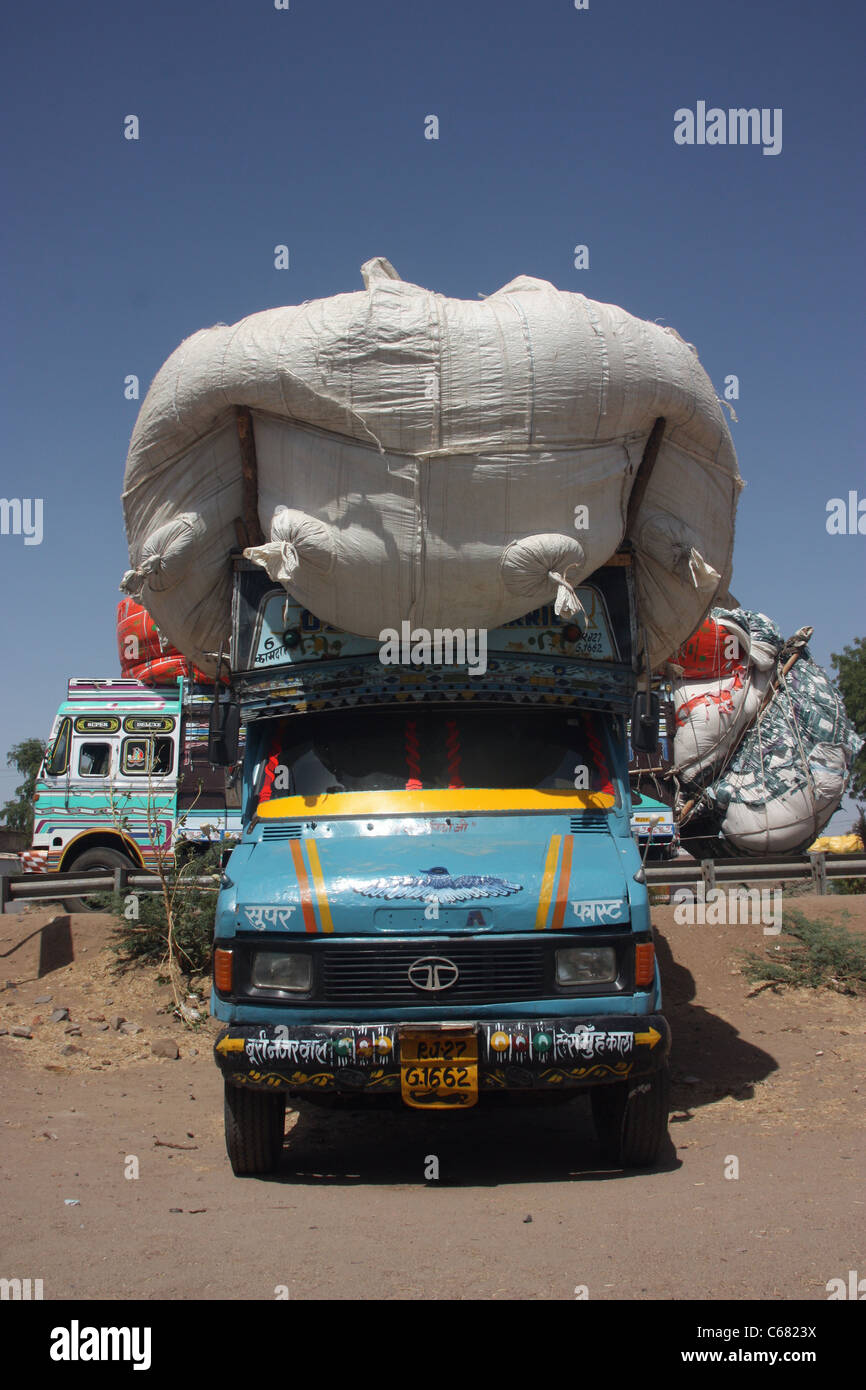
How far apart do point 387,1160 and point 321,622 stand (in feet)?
9.42

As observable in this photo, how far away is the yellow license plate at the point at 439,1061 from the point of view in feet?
14.4

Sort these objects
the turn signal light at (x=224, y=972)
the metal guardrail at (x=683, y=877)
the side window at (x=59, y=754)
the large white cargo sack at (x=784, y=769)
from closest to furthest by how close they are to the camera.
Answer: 1. the turn signal light at (x=224, y=972)
2. the metal guardrail at (x=683, y=877)
3. the side window at (x=59, y=754)
4. the large white cargo sack at (x=784, y=769)

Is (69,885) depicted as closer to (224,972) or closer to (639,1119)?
(224,972)

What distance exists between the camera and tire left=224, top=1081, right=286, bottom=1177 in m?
4.79

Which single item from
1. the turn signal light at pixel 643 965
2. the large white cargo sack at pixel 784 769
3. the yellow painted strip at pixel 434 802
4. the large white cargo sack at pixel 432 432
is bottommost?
the large white cargo sack at pixel 784 769

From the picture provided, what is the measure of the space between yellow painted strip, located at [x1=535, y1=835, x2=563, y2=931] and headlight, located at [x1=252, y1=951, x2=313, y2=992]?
1028 millimetres

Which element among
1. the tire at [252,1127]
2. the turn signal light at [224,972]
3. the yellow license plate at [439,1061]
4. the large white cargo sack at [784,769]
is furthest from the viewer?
the large white cargo sack at [784,769]

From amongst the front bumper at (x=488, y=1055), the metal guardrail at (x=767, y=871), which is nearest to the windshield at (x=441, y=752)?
the front bumper at (x=488, y=1055)

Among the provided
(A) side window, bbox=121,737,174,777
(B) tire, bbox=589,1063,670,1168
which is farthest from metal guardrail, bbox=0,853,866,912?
(B) tire, bbox=589,1063,670,1168

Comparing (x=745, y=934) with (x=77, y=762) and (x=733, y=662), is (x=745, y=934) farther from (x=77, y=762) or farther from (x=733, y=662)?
(x=77, y=762)

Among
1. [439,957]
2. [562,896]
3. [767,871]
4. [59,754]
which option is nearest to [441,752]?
[562,896]

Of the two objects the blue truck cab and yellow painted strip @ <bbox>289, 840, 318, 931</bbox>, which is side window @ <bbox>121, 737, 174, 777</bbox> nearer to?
the blue truck cab

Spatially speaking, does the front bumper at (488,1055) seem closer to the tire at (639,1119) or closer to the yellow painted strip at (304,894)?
the tire at (639,1119)

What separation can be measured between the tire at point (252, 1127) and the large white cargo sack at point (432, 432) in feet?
7.76
